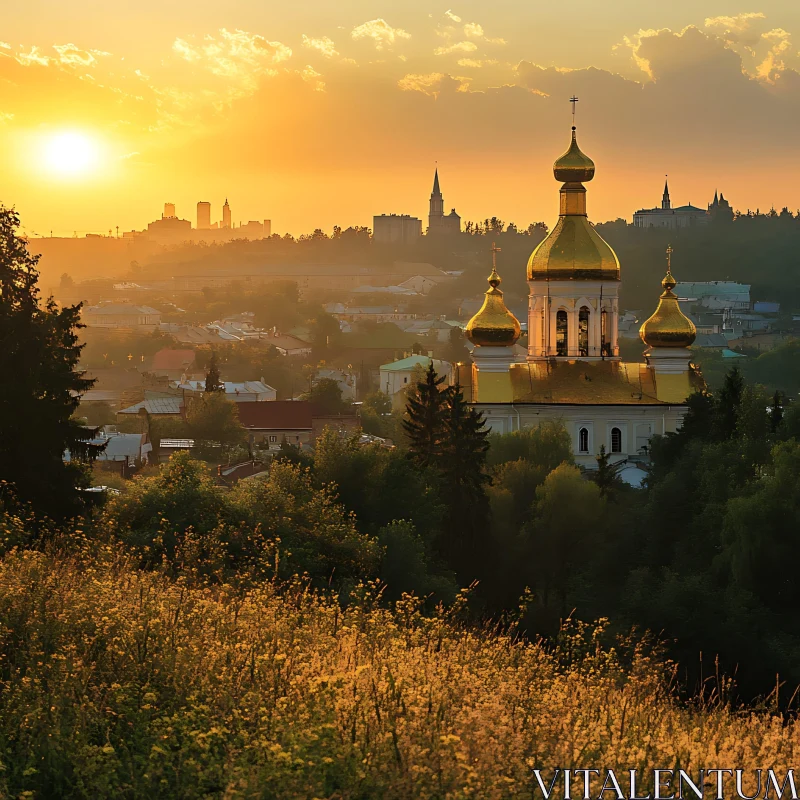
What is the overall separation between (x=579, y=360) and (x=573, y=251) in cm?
233

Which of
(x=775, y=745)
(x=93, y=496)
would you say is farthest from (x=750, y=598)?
(x=775, y=745)

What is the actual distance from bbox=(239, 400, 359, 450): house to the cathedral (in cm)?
1819

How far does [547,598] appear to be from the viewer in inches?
745

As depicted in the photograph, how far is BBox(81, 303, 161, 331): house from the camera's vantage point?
419ft

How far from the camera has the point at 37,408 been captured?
13812 mm

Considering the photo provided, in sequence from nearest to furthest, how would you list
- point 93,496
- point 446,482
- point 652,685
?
point 652,685 → point 93,496 → point 446,482

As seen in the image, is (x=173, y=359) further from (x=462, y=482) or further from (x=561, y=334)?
(x=462, y=482)

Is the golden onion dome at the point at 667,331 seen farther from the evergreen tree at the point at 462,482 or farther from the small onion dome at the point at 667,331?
the evergreen tree at the point at 462,482

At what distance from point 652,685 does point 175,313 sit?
145080 mm

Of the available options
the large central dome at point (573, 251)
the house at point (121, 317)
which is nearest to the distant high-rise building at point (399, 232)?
the house at point (121, 317)

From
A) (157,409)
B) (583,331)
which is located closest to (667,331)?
(583,331)

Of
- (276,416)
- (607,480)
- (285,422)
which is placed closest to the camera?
(607,480)

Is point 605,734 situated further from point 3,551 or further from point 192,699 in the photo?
point 3,551

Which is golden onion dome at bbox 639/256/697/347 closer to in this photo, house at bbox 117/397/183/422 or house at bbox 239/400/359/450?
house at bbox 239/400/359/450
